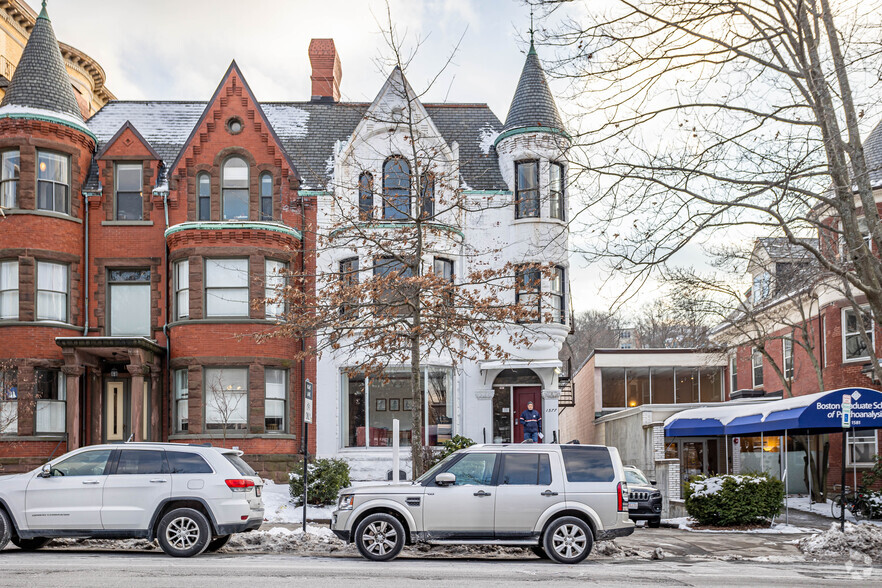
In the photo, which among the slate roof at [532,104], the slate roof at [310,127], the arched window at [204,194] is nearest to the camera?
the arched window at [204,194]

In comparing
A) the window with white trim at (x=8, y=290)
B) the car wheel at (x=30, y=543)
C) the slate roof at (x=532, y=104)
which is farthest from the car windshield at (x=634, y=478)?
the window with white trim at (x=8, y=290)

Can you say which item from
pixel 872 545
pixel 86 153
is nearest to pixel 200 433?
pixel 86 153

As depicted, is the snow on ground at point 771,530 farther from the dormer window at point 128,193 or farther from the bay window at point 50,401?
the dormer window at point 128,193

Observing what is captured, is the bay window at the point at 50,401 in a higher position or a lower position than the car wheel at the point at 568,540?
higher

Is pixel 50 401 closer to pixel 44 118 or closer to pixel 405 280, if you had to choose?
pixel 44 118

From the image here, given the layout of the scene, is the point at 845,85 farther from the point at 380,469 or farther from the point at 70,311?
the point at 70,311

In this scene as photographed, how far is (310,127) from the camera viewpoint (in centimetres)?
2975

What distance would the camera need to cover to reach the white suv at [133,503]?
13398 mm

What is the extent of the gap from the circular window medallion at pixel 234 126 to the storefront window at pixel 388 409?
26.0 feet

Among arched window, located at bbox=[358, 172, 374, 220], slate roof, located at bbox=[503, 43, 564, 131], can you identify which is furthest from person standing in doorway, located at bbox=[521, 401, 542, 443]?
slate roof, located at bbox=[503, 43, 564, 131]

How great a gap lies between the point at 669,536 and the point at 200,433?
518 inches

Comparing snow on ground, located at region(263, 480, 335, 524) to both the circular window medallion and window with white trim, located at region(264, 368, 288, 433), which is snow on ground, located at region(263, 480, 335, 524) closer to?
window with white trim, located at region(264, 368, 288, 433)

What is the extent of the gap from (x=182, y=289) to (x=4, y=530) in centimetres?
1312

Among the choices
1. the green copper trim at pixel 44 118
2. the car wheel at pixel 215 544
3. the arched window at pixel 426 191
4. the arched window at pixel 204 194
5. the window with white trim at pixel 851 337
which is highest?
the green copper trim at pixel 44 118
